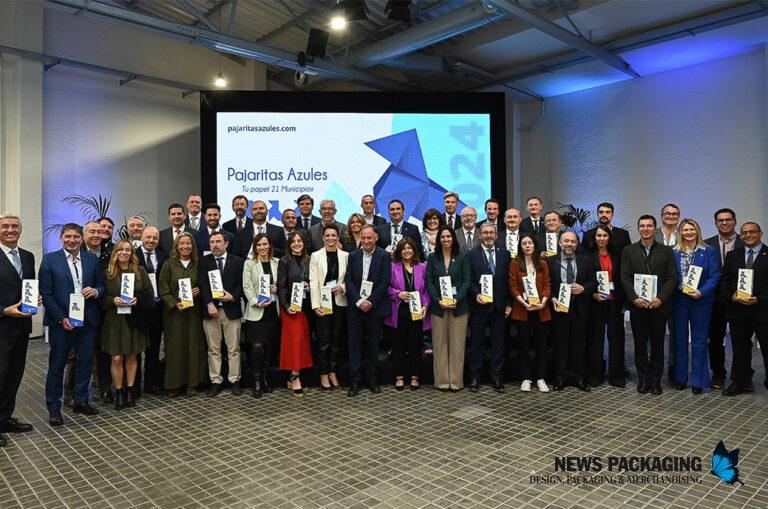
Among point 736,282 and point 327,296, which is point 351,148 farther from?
point 736,282

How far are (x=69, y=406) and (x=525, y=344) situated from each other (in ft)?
13.7

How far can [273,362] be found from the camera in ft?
18.2

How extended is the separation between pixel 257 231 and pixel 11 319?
2.53m

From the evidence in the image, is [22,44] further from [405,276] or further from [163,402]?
[405,276]

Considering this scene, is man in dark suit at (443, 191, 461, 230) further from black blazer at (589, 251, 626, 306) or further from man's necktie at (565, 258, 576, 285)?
black blazer at (589, 251, 626, 306)

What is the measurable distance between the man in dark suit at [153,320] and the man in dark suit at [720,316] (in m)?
5.36

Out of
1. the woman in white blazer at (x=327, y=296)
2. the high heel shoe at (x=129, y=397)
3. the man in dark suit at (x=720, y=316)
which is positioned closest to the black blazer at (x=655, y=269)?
the man in dark suit at (x=720, y=316)

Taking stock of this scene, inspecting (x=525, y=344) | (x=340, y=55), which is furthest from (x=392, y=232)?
(x=340, y=55)

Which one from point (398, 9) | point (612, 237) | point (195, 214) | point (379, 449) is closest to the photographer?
point (379, 449)

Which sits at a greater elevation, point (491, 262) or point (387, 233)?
point (387, 233)

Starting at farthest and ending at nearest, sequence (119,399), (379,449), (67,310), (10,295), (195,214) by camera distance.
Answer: (195,214)
(119,399)
(67,310)
(10,295)
(379,449)

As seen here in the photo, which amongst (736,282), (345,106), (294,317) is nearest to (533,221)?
(736,282)

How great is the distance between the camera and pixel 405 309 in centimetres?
522

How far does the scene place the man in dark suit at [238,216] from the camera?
6.06 meters
